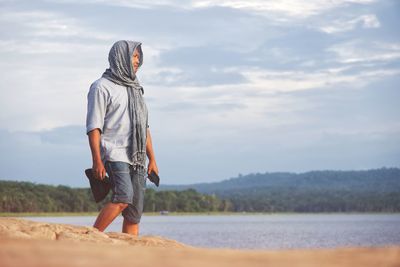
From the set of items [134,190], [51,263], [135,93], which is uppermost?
[135,93]

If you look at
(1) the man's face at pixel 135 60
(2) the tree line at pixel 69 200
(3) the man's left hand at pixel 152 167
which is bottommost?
(3) the man's left hand at pixel 152 167

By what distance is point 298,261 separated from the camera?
105 inches

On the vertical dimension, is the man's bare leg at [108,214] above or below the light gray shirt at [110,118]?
below

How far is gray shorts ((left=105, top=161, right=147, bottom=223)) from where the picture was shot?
673 centimetres

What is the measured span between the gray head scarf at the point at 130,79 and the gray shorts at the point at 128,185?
0.11 meters

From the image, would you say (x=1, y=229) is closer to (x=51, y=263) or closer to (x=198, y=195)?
(x=51, y=263)

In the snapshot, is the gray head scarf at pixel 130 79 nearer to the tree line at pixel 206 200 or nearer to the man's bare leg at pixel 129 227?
the man's bare leg at pixel 129 227

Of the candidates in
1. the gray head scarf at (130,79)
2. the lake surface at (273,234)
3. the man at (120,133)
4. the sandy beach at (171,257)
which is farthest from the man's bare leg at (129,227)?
the lake surface at (273,234)

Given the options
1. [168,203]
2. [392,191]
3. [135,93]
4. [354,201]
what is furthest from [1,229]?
[392,191]

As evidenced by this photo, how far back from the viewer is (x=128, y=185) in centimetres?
679

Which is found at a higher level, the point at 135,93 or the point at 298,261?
the point at 135,93

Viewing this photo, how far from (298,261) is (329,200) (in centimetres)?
12190

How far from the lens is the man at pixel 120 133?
22.1ft

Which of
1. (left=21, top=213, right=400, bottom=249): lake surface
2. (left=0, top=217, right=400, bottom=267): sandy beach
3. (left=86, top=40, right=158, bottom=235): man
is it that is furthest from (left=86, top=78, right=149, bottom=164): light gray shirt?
(left=21, top=213, right=400, bottom=249): lake surface
